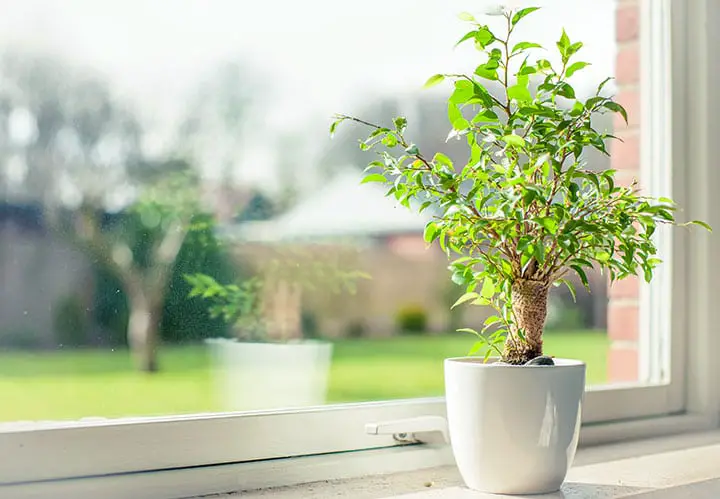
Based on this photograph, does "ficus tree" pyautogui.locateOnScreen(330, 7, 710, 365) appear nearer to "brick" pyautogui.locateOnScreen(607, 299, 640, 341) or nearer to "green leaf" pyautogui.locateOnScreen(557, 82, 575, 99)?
"green leaf" pyautogui.locateOnScreen(557, 82, 575, 99)

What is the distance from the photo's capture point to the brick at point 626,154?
1631mm

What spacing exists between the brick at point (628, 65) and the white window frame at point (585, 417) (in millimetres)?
15

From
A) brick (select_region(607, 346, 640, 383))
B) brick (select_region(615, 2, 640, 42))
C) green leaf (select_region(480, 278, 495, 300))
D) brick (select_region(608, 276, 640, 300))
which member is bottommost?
brick (select_region(607, 346, 640, 383))

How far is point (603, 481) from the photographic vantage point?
3.99ft

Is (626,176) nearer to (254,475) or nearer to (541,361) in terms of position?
(541,361)

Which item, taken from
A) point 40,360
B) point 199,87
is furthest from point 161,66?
point 40,360

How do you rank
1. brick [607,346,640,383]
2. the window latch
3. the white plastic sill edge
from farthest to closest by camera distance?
brick [607,346,640,383], the window latch, the white plastic sill edge

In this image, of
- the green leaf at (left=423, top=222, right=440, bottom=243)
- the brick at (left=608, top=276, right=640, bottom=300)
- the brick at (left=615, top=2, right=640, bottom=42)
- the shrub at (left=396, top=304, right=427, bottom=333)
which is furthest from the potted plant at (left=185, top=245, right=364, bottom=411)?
the brick at (left=615, top=2, right=640, bottom=42)

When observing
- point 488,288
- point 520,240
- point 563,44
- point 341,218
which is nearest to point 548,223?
point 520,240

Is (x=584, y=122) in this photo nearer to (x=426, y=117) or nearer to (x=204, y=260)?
(x=426, y=117)

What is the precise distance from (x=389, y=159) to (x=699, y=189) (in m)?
0.78

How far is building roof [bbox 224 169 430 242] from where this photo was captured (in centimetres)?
122

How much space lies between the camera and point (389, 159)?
111 centimetres

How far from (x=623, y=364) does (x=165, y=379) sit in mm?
872
